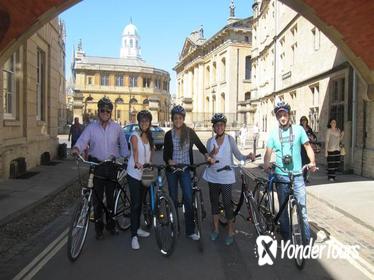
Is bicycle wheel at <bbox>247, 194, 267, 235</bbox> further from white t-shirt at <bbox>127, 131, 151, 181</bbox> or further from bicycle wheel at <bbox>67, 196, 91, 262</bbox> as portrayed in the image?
bicycle wheel at <bbox>67, 196, 91, 262</bbox>

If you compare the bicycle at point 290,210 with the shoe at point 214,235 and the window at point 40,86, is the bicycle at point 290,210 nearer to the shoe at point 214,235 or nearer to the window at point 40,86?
the shoe at point 214,235

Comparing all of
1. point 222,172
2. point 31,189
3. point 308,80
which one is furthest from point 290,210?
point 308,80

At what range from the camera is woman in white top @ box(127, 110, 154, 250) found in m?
6.46

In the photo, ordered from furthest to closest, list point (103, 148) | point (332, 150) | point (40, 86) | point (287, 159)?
point (40, 86) → point (332, 150) → point (103, 148) → point (287, 159)

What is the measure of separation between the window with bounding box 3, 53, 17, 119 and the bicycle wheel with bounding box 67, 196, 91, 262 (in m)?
8.98

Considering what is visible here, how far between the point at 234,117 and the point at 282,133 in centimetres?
5488

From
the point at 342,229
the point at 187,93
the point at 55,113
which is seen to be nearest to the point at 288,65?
the point at 55,113

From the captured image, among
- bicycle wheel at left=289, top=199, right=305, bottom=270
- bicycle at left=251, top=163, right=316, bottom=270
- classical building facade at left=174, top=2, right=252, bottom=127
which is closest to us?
bicycle wheel at left=289, top=199, right=305, bottom=270

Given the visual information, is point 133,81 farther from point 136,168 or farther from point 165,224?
point 165,224

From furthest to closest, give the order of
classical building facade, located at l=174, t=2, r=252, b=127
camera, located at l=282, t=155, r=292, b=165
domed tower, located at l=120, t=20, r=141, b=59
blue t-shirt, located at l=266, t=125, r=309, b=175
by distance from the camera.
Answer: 1. domed tower, located at l=120, t=20, r=141, b=59
2. classical building facade, located at l=174, t=2, r=252, b=127
3. blue t-shirt, located at l=266, t=125, r=309, b=175
4. camera, located at l=282, t=155, r=292, b=165

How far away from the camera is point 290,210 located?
5957 mm

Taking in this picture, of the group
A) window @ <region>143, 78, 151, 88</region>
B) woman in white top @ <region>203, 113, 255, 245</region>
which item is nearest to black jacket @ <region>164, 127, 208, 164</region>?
woman in white top @ <region>203, 113, 255, 245</region>

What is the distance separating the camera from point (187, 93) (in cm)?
8988

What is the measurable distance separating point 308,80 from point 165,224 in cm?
1644
